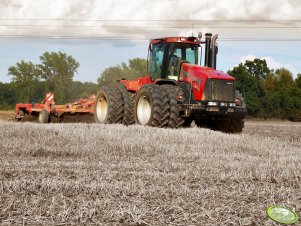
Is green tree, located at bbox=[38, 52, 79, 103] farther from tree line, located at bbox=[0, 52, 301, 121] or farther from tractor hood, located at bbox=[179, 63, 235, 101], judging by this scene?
tractor hood, located at bbox=[179, 63, 235, 101]

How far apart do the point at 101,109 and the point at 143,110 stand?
8.51 feet

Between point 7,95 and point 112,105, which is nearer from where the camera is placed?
point 112,105

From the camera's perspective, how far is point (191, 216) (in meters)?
5.15

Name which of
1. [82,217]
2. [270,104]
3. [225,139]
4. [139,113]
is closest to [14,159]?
[82,217]

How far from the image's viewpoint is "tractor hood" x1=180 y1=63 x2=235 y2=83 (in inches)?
603

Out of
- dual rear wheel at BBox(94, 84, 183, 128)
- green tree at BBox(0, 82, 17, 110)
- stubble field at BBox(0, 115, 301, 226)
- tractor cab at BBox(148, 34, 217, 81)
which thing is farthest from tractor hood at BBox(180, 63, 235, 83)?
green tree at BBox(0, 82, 17, 110)

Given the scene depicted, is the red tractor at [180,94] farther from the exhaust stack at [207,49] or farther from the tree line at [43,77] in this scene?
the tree line at [43,77]

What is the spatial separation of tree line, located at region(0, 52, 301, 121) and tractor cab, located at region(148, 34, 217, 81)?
39218 mm

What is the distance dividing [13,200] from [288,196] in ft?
10.4

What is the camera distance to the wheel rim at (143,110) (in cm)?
1581

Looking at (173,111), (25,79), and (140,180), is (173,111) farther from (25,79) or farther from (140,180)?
(25,79)

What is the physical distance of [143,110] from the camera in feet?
52.5

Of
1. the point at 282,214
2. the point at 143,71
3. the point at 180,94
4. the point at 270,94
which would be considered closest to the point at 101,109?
the point at 180,94

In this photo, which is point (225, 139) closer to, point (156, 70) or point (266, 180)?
point (156, 70)
